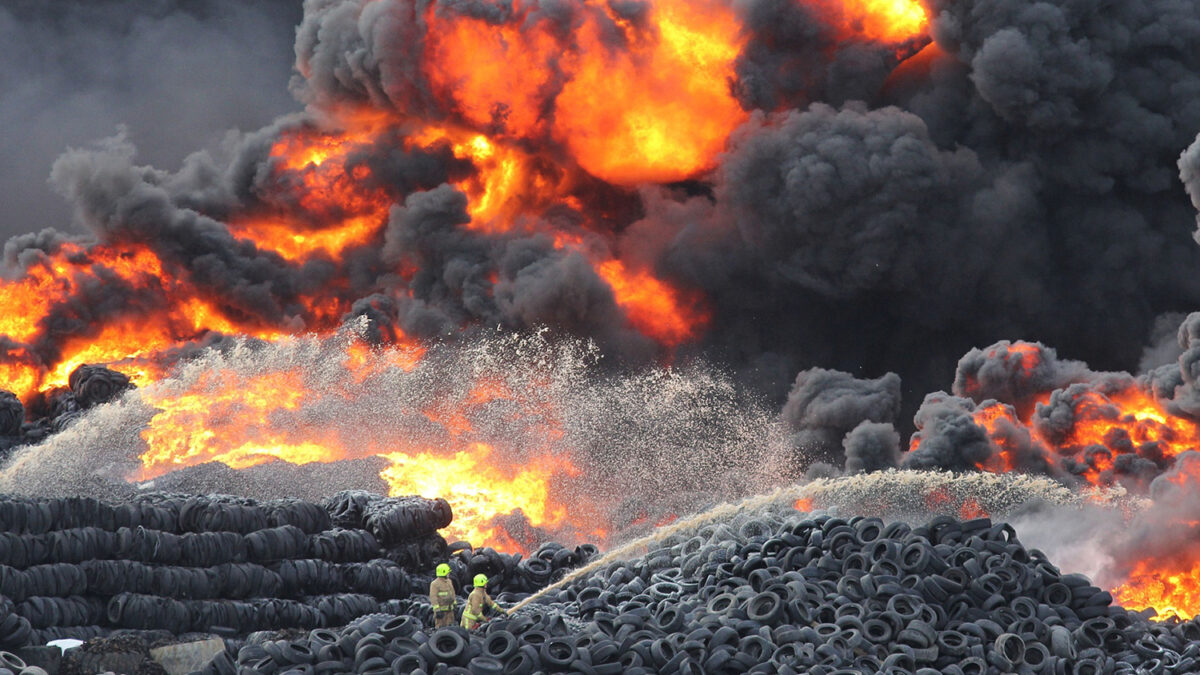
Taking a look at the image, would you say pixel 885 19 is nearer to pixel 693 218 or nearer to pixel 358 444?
pixel 693 218

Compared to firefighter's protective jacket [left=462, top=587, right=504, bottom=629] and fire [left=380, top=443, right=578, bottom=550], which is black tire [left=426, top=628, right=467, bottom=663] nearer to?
firefighter's protective jacket [left=462, top=587, right=504, bottom=629]

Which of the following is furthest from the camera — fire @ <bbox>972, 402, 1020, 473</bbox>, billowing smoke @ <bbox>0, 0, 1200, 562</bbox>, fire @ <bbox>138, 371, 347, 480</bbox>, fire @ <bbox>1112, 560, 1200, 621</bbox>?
billowing smoke @ <bbox>0, 0, 1200, 562</bbox>

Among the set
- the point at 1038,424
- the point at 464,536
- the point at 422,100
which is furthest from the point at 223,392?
the point at 1038,424

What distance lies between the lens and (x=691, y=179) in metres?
71.4

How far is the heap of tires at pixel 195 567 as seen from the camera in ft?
92.5

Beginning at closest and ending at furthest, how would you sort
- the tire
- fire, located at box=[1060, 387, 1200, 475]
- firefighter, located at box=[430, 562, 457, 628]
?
the tire, firefighter, located at box=[430, 562, 457, 628], fire, located at box=[1060, 387, 1200, 475]

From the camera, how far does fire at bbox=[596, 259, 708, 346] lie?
67.9 m

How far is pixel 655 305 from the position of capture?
225 feet

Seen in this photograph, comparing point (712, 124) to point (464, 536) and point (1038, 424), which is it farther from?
point (464, 536)

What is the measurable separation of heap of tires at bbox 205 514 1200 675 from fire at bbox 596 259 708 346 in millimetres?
35259

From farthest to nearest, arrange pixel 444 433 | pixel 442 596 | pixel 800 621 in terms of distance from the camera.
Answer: pixel 444 433 < pixel 800 621 < pixel 442 596

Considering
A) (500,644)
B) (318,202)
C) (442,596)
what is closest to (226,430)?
(318,202)

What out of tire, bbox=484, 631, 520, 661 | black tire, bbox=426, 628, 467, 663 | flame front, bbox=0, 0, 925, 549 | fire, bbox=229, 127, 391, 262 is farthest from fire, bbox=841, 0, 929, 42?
black tire, bbox=426, 628, 467, 663

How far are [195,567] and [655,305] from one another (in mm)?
41027
